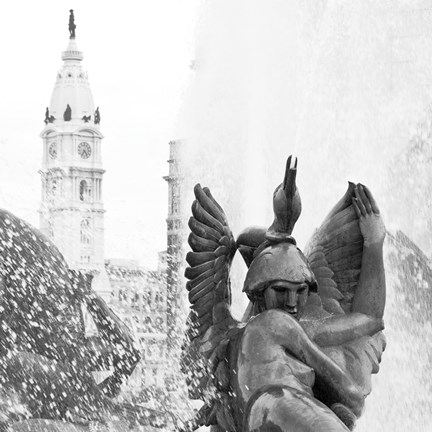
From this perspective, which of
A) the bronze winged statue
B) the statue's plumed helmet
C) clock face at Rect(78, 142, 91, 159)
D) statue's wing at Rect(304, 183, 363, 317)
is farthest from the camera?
clock face at Rect(78, 142, 91, 159)

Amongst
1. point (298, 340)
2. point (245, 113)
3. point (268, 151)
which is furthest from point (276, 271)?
point (245, 113)

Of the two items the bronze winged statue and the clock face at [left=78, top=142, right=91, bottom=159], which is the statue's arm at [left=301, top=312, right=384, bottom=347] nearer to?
the bronze winged statue

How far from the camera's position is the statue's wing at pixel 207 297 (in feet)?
18.1

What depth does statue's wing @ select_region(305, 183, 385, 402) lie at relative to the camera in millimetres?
5566

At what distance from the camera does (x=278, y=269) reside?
5352 millimetres

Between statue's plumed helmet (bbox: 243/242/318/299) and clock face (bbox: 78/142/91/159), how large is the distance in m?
81.8

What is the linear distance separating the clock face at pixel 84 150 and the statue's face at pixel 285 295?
8182cm

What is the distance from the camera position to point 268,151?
747 inches

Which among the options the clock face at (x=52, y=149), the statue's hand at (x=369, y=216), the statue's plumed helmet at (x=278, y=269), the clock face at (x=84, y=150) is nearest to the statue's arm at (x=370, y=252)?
the statue's hand at (x=369, y=216)

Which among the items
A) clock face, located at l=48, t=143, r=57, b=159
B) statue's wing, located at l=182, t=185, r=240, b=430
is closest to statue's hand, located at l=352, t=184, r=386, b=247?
statue's wing, located at l=182, t=185, r=240, b=430

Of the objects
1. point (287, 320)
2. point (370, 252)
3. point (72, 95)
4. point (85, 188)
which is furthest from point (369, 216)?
point (72, 95)

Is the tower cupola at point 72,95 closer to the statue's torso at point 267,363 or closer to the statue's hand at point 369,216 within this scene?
the statue's hand at point 369,216

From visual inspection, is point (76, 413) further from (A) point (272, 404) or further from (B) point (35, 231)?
A: (A) point (272, 404)

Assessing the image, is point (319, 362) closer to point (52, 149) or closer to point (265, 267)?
point (265, 267)
